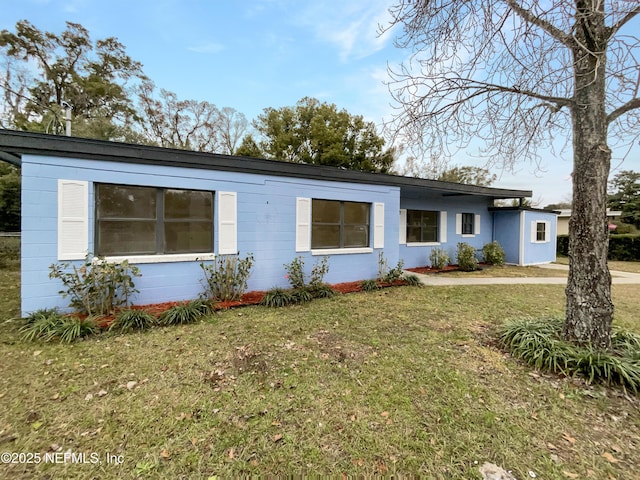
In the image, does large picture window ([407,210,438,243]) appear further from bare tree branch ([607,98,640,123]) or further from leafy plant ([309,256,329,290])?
bare tree branch ([607,98,640,123])

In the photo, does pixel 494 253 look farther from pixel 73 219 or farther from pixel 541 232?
pixel 73 219

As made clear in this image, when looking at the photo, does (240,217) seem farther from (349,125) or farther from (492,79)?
(349,125)

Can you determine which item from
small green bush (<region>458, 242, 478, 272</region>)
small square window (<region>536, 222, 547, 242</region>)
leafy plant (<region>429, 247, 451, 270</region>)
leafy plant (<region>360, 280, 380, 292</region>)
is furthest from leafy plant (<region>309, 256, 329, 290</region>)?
small square window (<region>536, 222, 547, 242</region>)

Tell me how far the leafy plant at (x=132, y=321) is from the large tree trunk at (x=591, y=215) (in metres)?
5.67

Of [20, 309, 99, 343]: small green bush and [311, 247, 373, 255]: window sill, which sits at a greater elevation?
[311, 247, 373, 255]: window sill

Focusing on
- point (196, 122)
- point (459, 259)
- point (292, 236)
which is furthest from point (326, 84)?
point (196, 122)

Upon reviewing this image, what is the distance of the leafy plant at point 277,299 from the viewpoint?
5484mm

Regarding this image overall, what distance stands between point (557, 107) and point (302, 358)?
459 centimetres

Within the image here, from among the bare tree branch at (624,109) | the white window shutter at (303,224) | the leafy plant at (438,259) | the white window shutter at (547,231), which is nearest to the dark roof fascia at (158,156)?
the white window shutter at (303,224)

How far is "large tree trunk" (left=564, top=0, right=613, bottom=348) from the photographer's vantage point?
318 cm

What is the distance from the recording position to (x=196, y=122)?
19.7 m

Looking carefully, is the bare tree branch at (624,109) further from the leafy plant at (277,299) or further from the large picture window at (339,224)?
the leafy plant at (277,299)

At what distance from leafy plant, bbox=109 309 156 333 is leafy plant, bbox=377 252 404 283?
17.8 feet

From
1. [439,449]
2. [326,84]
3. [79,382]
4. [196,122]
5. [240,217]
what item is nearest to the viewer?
[439,449]
